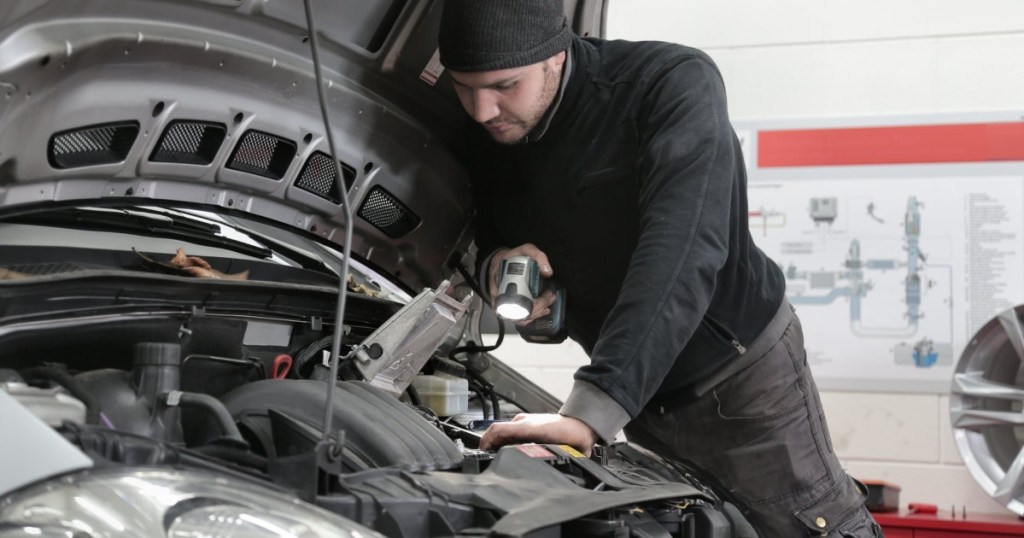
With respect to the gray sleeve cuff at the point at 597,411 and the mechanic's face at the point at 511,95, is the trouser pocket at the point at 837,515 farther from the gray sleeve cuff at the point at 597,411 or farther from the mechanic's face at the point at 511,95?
the mechanic's face at the point at 511,95

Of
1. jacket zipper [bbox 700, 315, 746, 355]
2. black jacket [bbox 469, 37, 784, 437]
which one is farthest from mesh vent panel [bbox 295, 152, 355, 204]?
jacket zipper [bbox 700, 315, 746, 355]

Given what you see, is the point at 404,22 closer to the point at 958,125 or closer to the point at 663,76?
the point at 663,76

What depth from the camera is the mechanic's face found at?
172 cm

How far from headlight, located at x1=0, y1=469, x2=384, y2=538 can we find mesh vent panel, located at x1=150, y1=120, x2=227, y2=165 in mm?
695

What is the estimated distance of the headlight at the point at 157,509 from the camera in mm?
818

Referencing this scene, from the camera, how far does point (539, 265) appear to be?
1869mm

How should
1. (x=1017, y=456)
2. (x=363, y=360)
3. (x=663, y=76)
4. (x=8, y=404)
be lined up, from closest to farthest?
(x=8, y=404) → (x=363, y=360) → (x=663, y=76) → (x=1017, y=456)

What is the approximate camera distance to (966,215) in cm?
394

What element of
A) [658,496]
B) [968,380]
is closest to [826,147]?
[968,380]

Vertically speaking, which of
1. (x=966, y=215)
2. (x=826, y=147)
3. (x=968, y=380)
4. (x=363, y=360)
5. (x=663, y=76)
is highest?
(x=826, y=147)

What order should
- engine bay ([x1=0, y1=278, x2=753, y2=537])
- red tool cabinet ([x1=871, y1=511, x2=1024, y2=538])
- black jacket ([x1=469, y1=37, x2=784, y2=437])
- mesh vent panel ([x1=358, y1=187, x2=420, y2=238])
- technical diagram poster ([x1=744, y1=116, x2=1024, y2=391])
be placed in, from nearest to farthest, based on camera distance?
1. engine bay ([x1=0, y1=278, x2=753, y2=537])
2. black jacket ([x1=469, y1=37, x2=784, y2=437])
3. mesh vent panel ([x1=358, y1=187, x2=420, y2=238])
4. red tool cabinet ([x1=871, y1=511, x2=1024, y2=538])
5. technical diagram poster ([x1=744, y1=116, x2=1024, y2=391])

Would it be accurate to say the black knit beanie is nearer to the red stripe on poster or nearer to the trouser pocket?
the trouser pocket

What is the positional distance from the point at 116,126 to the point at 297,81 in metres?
0.30

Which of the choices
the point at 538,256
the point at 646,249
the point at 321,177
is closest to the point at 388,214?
the point at 321,177
